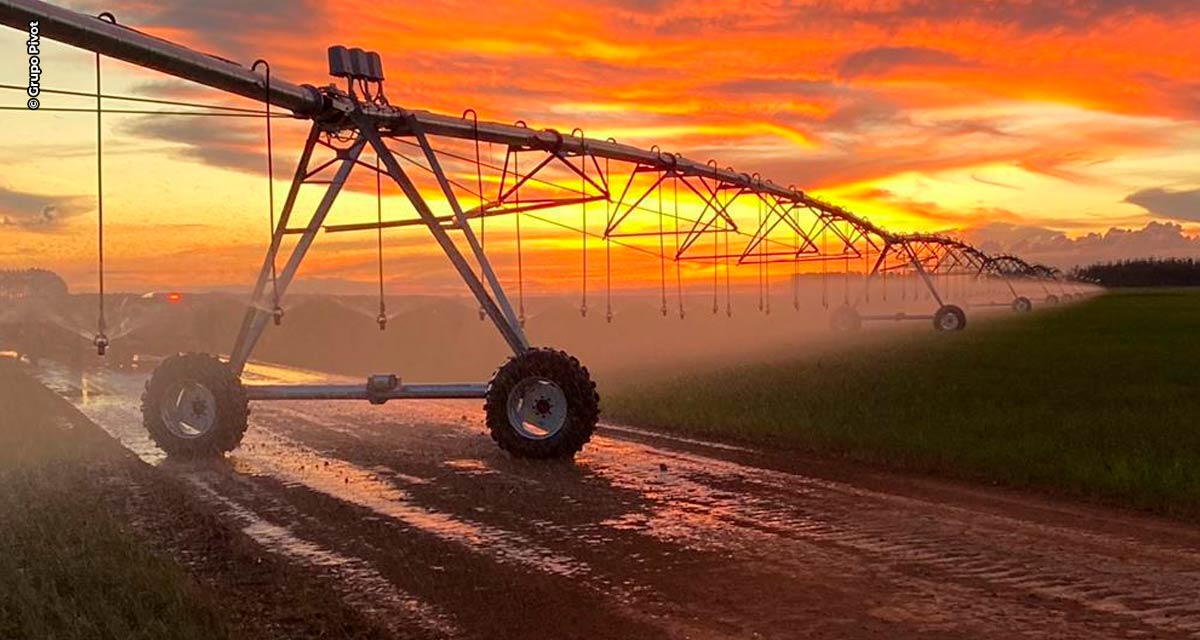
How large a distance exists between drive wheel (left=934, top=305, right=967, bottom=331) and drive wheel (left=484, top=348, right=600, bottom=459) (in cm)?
5651

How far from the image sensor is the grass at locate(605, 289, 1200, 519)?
15672mm

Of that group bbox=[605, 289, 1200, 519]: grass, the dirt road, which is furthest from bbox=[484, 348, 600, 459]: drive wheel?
bbox=[605, 289, 1200, 519]: grass

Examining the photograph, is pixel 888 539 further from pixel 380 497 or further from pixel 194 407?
pixel 194 407

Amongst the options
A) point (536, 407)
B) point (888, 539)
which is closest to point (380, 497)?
point (536, 407)

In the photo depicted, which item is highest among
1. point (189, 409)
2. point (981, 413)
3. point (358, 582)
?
point (189, 409)

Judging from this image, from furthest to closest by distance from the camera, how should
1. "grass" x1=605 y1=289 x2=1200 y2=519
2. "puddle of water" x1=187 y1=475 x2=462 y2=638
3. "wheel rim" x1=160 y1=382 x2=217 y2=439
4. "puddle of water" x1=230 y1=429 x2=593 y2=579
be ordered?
"wheel rim" x1=160 y1=382 x2=217 y2=439 → "grass" x1=605 y1=289 x2=1200 y2=519 → "puddle of water" x1=230 y1=429 x2=593 y2=579 → "puddle of water" x1=187 y1=475 x2=462 y2=638

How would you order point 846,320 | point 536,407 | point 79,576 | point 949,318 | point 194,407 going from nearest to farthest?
point 79,576
point 536,407
point 194,407
point 949,318
point 846,320

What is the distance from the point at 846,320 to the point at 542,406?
61496 mm

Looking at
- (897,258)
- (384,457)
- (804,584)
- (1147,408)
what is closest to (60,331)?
(897,258)

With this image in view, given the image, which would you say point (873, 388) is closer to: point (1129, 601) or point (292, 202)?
point (292, 202)

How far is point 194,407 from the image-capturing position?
59.3 ft

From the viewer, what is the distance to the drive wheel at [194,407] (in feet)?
58.0

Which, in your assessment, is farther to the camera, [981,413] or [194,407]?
[981,413]

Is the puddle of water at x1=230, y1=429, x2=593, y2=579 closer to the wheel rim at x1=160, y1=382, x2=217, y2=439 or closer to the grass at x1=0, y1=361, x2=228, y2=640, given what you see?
the wheel rim at x1=160, y1=382, x2=217, y2=439
